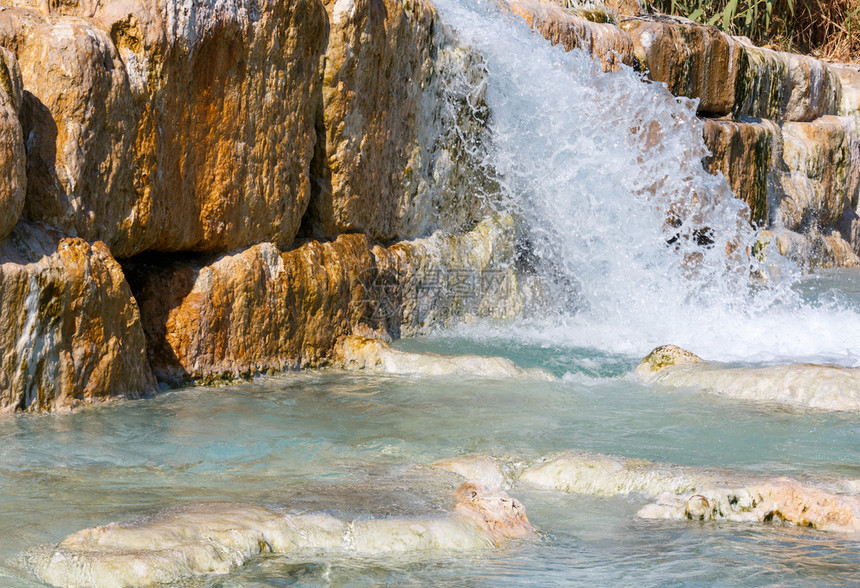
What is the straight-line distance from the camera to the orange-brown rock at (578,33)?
863 cm

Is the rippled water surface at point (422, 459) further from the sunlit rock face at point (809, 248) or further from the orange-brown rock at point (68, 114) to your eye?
the sunlit rock face at point (809, 248)

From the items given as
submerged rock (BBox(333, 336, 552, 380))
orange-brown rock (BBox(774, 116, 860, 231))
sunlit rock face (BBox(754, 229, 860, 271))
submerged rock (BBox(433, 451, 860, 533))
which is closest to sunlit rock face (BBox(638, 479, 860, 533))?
submerged rock (BBox(433, 451, 860, 533))

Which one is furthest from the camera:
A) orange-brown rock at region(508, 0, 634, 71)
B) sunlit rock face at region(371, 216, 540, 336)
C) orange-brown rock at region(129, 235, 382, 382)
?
orange-brown rock at region(508, 0, 634, 71)

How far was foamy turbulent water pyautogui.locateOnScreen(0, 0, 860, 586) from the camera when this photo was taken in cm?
274

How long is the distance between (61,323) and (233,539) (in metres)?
2.24

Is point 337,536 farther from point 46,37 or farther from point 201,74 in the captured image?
point 201,74

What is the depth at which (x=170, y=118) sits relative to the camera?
Result: 5.19m

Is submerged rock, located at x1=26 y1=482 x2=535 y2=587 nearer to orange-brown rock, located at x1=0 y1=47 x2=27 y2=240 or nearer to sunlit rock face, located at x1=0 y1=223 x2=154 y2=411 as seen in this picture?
sunlit rock face, located at x1=0 y1=223 x2=154 y2=411

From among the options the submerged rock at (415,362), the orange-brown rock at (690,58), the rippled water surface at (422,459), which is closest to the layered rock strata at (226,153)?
the submerged rock at (415,362)

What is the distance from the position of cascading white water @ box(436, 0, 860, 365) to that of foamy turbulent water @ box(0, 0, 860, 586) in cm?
2

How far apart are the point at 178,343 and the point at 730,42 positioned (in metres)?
7.75

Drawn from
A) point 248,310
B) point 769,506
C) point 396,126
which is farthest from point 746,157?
point 769,506

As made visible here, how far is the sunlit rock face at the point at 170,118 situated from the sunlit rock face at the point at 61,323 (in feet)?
0.63

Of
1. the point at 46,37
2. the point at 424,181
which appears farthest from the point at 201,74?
the point at 424,181
